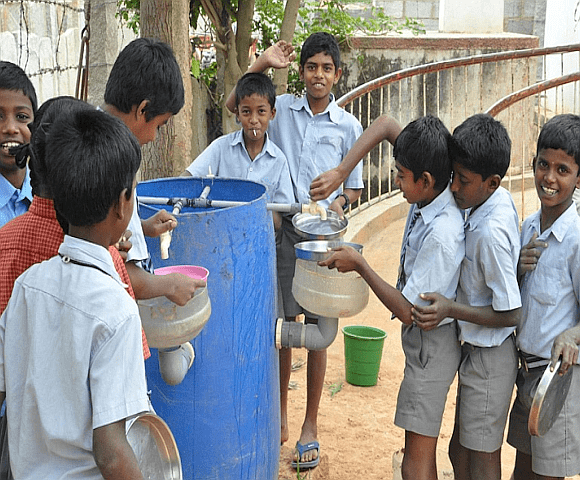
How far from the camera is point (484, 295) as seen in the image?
255 cm

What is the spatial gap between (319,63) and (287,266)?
944 millimetres

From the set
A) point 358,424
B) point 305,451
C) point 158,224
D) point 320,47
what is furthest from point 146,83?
point 358,424

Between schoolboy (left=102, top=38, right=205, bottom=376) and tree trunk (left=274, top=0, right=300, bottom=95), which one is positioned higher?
tree trunk (left=274, top=0, right=300, bottom=95)

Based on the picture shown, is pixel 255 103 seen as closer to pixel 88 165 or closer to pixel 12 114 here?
pixel 12 114

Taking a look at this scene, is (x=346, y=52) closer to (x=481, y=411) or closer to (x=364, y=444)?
(x=364, y=444)

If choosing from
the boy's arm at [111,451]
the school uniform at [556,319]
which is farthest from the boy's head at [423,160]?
the boy's arm at [111,451]

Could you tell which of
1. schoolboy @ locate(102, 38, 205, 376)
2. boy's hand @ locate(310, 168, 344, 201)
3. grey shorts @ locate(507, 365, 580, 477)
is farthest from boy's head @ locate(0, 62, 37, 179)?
grey shorts @ locate(507, 365, 580, 477)

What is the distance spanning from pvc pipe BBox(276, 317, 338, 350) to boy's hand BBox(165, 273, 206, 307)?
88cm

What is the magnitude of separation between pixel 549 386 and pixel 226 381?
1.09 metres

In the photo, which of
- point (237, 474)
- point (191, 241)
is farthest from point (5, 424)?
point (237, 474)

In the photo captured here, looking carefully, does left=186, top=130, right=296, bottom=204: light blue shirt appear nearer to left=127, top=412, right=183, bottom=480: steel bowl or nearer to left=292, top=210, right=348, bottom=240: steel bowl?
left=292, top=210, right=348, bottom=240: steel bowl

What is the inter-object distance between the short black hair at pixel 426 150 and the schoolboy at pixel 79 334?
117cm

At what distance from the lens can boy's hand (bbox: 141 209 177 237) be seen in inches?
93.9

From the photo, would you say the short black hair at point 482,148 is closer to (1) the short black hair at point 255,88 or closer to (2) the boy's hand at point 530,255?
(2) the boy's hand at point 530,255
